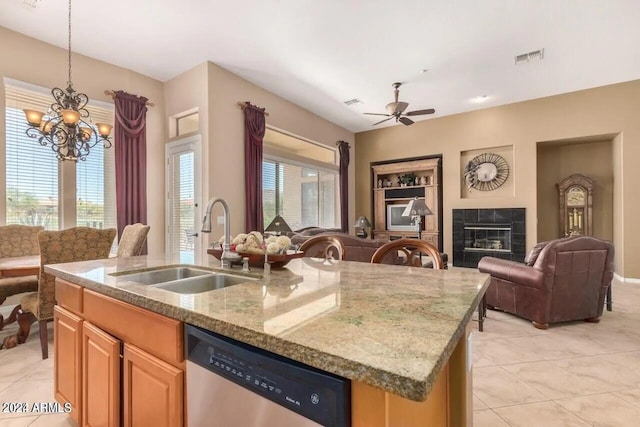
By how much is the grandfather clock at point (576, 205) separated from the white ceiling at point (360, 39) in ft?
5.94

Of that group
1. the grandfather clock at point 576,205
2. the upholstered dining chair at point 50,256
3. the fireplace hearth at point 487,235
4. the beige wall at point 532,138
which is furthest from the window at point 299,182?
the grandfather clock at point 576,205

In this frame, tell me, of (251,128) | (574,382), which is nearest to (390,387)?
(574,382)

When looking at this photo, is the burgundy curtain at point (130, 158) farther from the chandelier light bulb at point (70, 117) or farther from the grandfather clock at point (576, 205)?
the grandfather clock at point (576, 205)

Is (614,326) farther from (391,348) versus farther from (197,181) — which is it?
(197,181)

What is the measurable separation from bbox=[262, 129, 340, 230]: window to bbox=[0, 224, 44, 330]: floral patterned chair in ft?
9.69

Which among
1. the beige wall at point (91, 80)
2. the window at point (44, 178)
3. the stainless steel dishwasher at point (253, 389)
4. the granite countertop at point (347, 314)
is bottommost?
the stainless steel dishwasher at point (253, 389)

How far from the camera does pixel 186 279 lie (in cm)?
154

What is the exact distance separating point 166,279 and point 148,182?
359 cm

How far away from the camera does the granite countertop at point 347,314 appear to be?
59 centimetres

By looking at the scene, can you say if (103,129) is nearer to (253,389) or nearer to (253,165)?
(253,165)

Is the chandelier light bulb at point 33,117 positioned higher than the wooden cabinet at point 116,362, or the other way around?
the chandelier light bulb at point 33,117

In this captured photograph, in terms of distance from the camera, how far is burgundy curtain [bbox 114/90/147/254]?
4176 mm

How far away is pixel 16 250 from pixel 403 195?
669 centimetres

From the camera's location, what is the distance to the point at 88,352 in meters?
1.37
